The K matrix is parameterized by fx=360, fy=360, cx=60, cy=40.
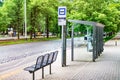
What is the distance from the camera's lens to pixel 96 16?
4403 centimetres

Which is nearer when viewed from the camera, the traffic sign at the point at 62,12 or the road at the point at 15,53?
the traffic sign at the point at 62,12

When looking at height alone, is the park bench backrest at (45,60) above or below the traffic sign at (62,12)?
below

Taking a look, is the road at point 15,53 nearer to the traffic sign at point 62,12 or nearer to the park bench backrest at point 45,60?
the traffic sign at point 62,12

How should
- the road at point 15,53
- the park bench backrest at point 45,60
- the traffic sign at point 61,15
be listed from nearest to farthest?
the park bench backrest at point 45,60, the traffic sign at point 61,15, the road at point 15,53

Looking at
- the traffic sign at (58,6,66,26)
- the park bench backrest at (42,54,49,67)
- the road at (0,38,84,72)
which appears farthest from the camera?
the road at (0,38,84,72)

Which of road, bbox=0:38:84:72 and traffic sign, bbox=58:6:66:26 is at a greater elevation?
traffic sign, bbox=58:6:66:26

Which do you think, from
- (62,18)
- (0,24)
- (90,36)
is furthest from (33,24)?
(62,18)

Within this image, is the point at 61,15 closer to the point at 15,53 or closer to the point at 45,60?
the point at 45,60

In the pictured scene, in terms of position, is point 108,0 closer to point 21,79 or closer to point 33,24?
point 33,24

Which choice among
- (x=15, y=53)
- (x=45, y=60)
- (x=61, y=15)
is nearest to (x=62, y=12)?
(x=61, y=15)

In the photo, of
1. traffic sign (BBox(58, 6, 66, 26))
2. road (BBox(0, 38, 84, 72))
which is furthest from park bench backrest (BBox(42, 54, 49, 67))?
→ traffic sign (BBox(58, 6, 66, 26))

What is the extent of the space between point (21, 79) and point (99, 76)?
3.08 m

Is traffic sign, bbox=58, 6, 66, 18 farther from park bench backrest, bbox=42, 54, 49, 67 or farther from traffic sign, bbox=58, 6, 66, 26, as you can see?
park bench backrest, bbox=42, 54, 49, 67

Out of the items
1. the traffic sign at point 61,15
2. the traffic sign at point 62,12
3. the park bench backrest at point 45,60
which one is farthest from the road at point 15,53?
the park bench backrest at point 45,60
